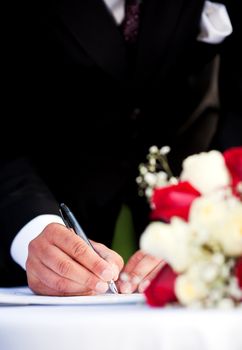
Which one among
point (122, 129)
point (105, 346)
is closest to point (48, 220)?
point (122, 129)

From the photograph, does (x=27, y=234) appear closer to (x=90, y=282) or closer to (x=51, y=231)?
(x=51, y=231)

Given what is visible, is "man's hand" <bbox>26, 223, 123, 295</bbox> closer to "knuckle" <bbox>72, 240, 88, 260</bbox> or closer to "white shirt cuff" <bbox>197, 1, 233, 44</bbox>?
"knuckle" <bbox>72, 240, 88, 260</bbox>

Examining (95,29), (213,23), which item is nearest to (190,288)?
(95,29)

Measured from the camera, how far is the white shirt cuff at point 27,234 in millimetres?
1189

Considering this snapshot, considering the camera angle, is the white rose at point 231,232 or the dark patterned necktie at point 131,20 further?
Answer: the dark patterned necktie at point 131,20

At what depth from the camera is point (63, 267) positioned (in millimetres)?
922

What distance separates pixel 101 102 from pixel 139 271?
61cm

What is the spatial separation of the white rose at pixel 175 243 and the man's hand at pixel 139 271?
34cm

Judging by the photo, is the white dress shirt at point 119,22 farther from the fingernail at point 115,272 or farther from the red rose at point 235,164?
the red rose at point 235,164

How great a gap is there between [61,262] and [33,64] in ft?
2.12

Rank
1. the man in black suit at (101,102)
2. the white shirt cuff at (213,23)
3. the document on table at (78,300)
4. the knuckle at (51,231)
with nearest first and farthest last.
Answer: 1. the document on table at (78,300)
2. the knuckle at (51,231)
3. the man in black suit at (101,102)
4. the white shirt cuff at (213,23)

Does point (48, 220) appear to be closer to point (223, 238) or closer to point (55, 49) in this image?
point (55, 49)

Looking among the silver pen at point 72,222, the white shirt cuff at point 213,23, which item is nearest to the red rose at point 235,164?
the silver pen at point 72,222

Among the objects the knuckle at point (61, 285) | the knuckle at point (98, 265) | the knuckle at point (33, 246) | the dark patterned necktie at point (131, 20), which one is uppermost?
the dark patterned necktie at point (131, 20)
